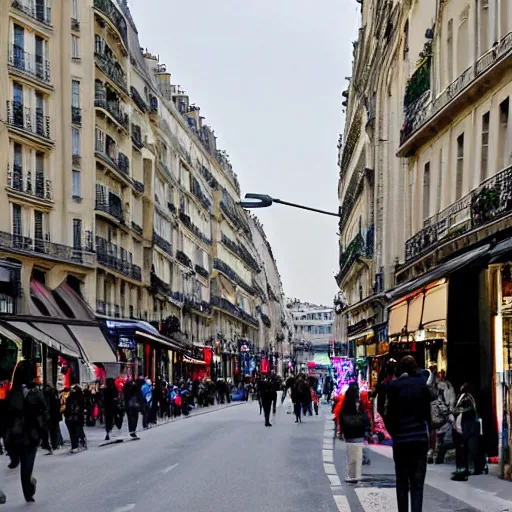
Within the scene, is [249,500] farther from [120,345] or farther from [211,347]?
[211,347]

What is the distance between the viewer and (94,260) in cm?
5553

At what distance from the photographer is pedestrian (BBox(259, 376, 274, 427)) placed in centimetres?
3853

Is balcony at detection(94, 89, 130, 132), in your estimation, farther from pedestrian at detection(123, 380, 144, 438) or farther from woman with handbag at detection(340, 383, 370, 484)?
woman with handbag at detection(340, 383, 370, 484)

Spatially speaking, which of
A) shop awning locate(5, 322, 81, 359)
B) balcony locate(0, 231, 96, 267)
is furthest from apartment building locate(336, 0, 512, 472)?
balcony locate(0, 231, 96, 267)

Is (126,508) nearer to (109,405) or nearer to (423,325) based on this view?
(423,325)

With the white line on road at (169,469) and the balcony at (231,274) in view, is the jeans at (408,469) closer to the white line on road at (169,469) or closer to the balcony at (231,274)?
the white line on road at (169,469)

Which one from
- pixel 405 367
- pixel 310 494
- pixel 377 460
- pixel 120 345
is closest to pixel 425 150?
pixel 377 460

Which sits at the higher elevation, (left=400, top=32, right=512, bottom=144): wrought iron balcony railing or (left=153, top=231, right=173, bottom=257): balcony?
(left=400, top=32, right=512, bottom=144): wrought iron balcony railing

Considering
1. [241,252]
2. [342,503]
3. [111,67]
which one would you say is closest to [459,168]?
[342,503]

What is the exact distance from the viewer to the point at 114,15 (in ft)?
202

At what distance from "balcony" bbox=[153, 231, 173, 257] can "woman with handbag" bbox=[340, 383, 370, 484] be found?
2074 inches

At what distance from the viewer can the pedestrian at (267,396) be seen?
38.5 m

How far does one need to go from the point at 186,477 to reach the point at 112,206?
42019 mm

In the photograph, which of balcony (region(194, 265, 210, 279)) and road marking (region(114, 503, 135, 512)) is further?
balcony (region(194, 265, 210, 279))
